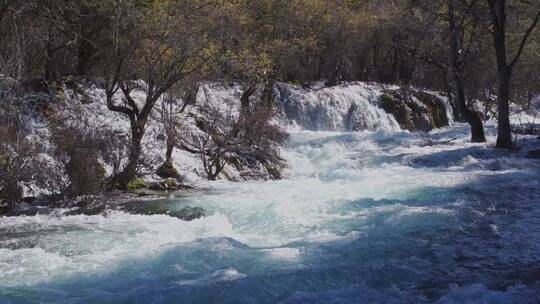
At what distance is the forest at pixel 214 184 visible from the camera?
6.69m

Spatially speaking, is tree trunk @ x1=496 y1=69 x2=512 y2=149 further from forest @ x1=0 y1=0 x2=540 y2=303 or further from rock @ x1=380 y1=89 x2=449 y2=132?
rock @ x1=380 y1=89 x2=449 y2=132

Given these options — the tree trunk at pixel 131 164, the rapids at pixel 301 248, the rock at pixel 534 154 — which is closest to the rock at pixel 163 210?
the rapids at pixel 301 248

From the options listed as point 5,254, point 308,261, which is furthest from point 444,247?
point 5,254

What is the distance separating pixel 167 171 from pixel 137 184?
127 centimetres

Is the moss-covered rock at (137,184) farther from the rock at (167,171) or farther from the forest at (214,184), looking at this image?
the rock at (167,171)

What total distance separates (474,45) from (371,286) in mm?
27133

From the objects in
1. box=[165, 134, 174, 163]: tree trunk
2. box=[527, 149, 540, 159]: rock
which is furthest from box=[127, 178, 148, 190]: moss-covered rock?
box=[527, 149, 540, 159]: rock

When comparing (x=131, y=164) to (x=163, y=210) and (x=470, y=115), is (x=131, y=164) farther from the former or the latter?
(x=470, y=115)

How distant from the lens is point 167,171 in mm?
14578

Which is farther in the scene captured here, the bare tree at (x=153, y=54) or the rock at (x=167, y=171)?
the rock at (x=167, y=171)

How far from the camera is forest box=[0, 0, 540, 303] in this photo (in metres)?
6.69

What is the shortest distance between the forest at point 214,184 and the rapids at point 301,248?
38mm

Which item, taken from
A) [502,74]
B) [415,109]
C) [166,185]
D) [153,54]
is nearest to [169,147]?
[166,185]

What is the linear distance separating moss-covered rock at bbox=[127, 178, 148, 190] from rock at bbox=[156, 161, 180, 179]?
2.76ft
